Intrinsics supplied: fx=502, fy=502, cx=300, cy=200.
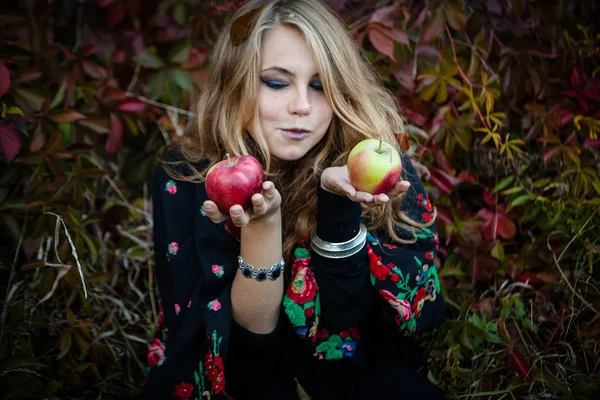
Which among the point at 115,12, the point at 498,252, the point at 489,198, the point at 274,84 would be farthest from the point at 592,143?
the point at 115,12

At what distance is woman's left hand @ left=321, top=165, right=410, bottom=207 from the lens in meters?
1.33

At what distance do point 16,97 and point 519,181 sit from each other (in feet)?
6.74

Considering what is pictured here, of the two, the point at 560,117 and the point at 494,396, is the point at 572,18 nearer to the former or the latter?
the point at 560,117

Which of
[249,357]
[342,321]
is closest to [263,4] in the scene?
[342,321]

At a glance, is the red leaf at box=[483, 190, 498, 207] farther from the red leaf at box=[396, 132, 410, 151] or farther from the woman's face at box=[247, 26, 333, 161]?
the woman's face at box=[247, 26, 333, 161]

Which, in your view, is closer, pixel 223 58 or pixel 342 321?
pixel 342 321

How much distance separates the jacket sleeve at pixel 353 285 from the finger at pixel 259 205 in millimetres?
207

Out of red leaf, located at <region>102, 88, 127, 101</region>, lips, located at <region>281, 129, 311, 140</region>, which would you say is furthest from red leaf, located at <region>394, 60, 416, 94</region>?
red leaf, located at <region>102, 88, 127, 101</region>

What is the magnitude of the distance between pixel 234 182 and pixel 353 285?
53cm

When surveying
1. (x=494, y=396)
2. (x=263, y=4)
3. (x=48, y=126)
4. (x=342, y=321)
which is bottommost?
(x=494, y=396)

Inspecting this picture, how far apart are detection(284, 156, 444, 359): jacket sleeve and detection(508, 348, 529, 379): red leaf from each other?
32 centimetres

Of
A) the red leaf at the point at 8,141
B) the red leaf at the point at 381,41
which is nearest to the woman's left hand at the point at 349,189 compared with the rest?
the red leaf at the point at 381,41

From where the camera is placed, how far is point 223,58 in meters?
1.85

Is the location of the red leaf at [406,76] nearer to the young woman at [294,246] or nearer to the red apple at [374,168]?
the young woman at [294,246]
